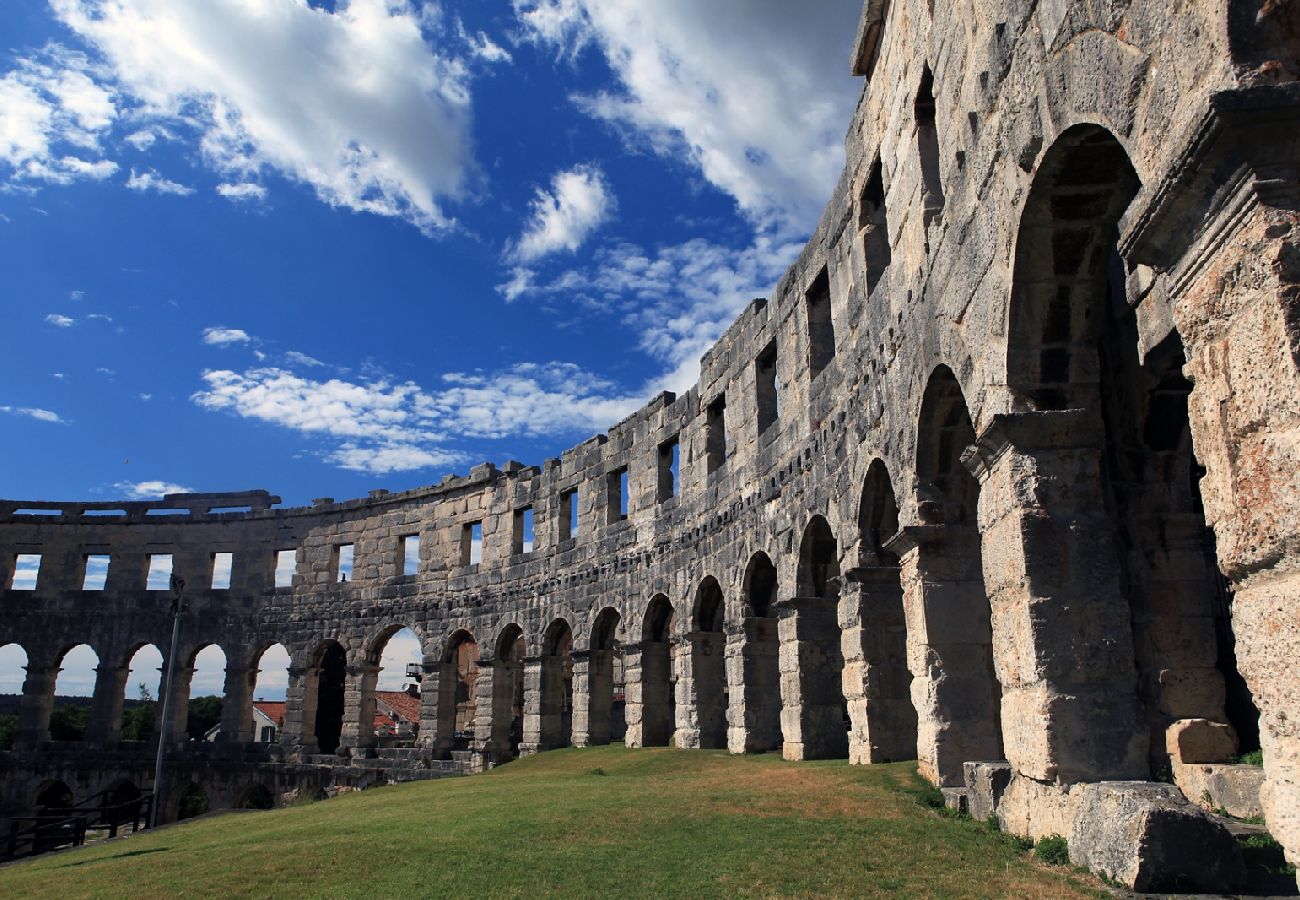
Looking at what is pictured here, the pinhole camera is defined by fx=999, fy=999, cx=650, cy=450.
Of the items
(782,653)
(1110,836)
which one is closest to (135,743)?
(782,653)

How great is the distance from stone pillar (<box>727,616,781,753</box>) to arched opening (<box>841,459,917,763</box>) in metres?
4.04

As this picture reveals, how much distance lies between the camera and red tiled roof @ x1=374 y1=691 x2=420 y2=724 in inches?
1715

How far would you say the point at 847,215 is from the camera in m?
12.8

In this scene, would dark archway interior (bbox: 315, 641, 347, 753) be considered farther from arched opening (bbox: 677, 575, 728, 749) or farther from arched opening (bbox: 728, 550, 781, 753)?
arched opening (bbox: 728, 550, 781, 753)

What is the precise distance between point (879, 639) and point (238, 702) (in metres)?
22.5

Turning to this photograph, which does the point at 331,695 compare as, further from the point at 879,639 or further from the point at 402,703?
the point at 879,639

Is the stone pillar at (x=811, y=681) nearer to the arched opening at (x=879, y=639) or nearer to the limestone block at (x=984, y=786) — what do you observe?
the arched opening at (x=879, y=639)

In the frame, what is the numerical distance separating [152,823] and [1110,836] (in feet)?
68.7

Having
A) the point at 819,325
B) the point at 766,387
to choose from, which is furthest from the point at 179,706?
the point at 819,325

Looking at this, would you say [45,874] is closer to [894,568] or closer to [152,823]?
[894,568]

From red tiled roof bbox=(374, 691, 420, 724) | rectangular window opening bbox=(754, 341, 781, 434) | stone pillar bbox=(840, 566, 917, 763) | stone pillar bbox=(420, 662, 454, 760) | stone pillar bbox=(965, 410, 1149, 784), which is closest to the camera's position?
stone pillar bbox=(965, 410, 1149, 784)

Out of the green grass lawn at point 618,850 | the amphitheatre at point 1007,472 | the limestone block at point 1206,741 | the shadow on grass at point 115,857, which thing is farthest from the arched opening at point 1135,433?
the shadow on grass at point 115,857

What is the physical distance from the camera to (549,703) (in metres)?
22.9

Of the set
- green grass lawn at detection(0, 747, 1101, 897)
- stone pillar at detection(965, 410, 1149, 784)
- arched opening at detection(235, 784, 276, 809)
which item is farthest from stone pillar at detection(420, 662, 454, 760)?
stone pillar at detection(965, 410, 1149, 784)
